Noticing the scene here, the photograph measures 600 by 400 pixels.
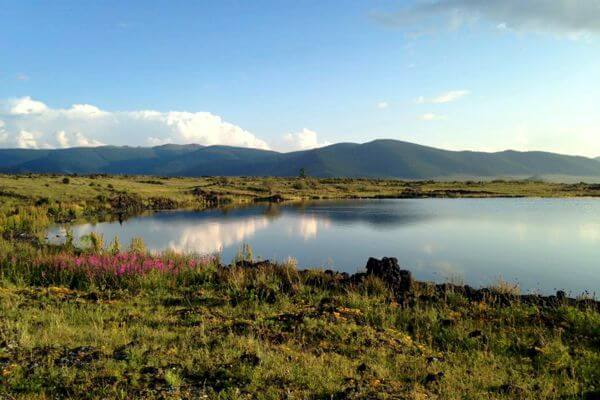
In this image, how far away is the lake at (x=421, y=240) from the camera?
92.1 ft

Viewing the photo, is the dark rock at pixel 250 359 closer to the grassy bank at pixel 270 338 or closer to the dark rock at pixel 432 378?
the grassy bank at pixel 270 338

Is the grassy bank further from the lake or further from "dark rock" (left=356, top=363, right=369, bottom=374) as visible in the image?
the lake

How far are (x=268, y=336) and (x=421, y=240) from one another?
32.7m

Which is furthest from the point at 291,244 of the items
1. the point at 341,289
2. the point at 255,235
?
the point at 341,289

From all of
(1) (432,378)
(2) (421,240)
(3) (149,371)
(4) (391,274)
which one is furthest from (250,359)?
(2) (421,240)

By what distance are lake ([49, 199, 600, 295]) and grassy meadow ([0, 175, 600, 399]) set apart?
5.65 m

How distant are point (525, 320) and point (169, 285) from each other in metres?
13.0

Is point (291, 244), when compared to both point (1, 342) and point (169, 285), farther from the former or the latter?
point (1, 342)

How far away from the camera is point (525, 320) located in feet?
46.0

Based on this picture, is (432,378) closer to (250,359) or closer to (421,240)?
(250,359)

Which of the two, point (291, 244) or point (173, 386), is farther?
point (291, 244)

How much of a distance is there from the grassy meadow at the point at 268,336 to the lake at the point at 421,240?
5.65 metres

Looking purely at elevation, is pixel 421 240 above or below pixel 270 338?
below

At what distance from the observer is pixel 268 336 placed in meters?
11.4
